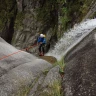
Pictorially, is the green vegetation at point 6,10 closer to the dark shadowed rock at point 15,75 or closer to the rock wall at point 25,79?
the dark shadowed rock at point 15,75

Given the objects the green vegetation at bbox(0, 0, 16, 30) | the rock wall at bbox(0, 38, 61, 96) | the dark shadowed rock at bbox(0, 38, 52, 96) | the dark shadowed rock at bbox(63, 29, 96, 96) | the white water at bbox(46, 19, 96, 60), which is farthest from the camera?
the green vegetation at bbox(0, 0, 16, 30)

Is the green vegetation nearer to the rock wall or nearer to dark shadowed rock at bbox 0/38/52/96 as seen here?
dark shadowed rock at bbox 0/38/52/96

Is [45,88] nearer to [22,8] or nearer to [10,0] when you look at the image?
[22,8]

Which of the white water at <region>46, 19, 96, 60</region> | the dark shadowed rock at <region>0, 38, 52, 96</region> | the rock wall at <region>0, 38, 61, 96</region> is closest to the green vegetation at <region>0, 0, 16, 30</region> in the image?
the white water at <region>46, 19, 96, 60</region>

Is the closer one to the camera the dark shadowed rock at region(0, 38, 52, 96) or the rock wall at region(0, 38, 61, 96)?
the rock wall at region(0, 38, 61, 96)

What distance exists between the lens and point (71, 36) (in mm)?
24516

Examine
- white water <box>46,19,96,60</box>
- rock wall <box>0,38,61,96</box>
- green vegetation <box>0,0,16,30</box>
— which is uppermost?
green vegetation <box>0,0,16,30</box>

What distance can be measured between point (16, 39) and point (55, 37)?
6511 mm

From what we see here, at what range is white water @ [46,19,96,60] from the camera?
71.4 ft

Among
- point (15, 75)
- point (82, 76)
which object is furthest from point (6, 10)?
point (82, 76)

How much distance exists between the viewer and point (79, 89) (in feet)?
23.3

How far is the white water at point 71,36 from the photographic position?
2177 cm

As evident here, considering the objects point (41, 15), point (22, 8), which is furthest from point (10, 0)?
point (41, 15)

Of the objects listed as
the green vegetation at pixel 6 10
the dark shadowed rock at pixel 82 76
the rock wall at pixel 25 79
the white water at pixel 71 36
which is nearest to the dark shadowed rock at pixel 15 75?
the rock wall at pixel 25 79
